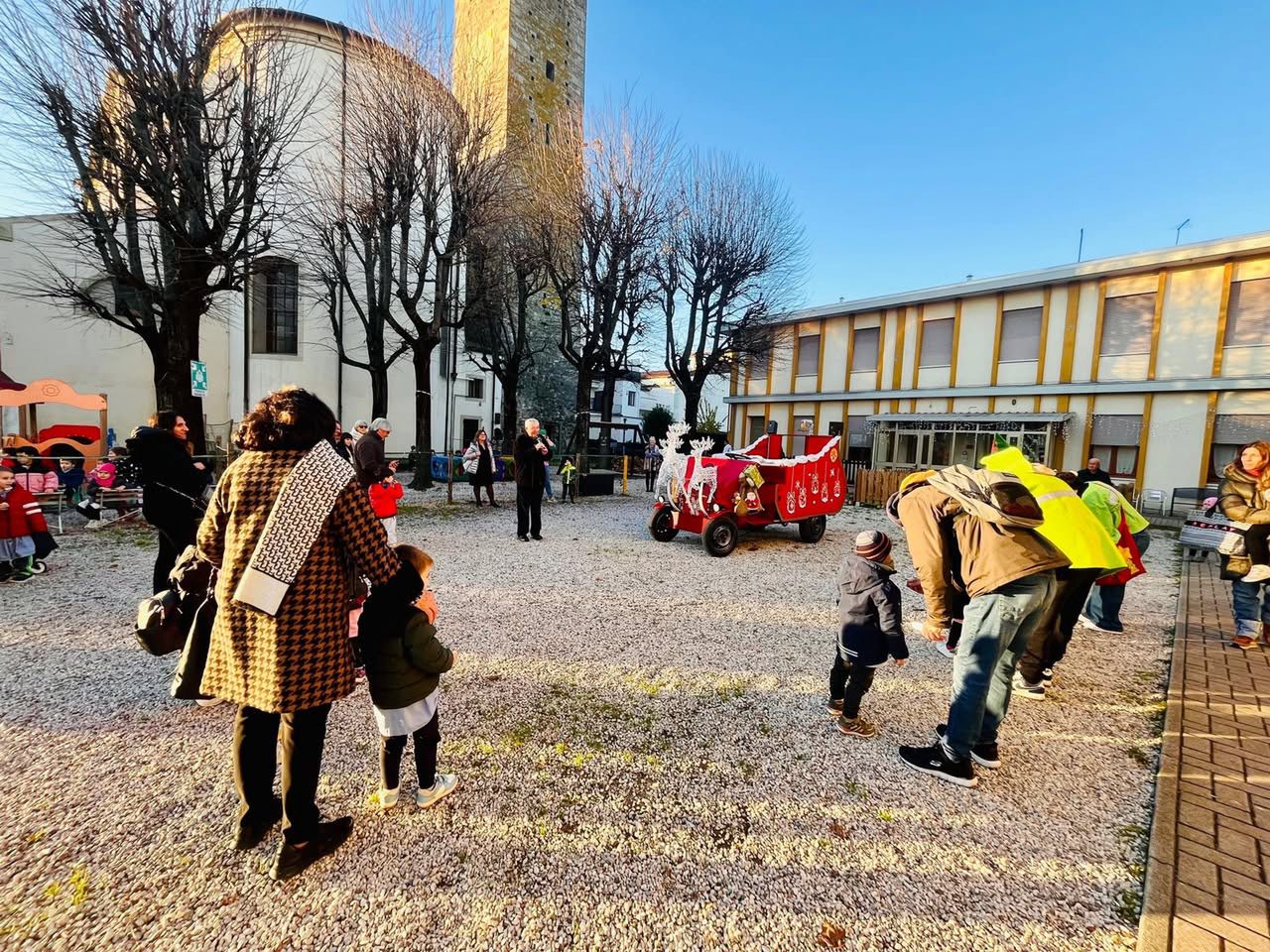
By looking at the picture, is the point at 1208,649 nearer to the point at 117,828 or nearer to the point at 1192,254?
the point at 117,828

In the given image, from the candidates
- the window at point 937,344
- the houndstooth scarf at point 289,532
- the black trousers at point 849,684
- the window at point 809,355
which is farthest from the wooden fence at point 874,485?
the houndstooth scarf at point 289,532

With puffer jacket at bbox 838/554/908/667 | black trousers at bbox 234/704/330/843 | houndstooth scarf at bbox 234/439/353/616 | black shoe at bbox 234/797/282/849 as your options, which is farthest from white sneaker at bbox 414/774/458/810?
puffer jacket at bbox 838/554/908/667

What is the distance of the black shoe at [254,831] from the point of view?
89.1 inches

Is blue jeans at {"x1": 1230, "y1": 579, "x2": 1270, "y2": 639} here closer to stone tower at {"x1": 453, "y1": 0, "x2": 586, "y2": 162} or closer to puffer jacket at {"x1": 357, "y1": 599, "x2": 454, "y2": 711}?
puffer jacket at {"x1": 357, "y1": 599, "x2": 454, "y2": 711}

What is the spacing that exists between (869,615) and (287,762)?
9.39 ft

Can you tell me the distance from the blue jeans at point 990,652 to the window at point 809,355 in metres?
21.6

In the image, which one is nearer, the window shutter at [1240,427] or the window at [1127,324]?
the window shutter at [1240,427]

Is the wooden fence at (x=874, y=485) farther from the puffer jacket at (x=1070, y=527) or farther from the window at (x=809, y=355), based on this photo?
the puffer jacket at (x=1070, y=527)

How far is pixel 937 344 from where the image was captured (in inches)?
787

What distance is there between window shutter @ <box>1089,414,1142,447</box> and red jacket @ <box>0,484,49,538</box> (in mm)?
23002

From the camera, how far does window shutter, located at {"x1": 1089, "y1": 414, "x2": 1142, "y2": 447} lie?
16.3 m

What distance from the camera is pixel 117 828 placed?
238 centimetres

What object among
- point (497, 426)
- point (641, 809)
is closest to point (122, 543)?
point (641, 809)

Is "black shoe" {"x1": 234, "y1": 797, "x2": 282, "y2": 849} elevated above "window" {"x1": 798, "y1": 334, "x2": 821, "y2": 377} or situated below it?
below
